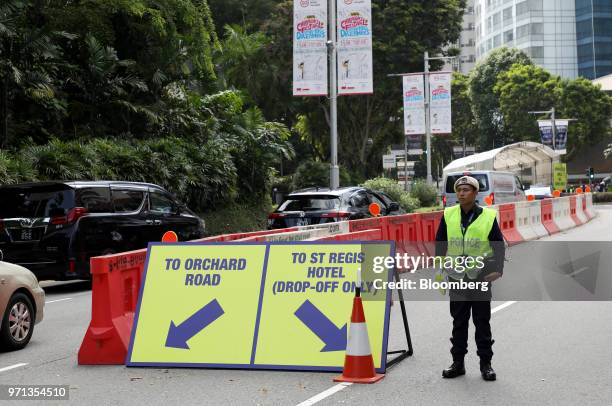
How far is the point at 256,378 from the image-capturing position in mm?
7688

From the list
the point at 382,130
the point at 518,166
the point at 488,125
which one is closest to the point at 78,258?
the point at 382,130

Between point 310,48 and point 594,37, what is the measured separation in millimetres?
96867

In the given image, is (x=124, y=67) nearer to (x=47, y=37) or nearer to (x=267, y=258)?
(x=47, y=37)

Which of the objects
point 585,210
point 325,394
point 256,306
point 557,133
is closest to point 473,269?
point 325,394

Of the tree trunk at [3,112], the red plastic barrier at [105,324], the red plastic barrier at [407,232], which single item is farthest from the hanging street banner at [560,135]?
the red plastic barrier at [105,324]

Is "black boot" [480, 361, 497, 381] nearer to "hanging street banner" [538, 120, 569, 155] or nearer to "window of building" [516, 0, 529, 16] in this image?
"hanging street banner" [538, 120, 569, 155]

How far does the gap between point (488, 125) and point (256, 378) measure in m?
82.9

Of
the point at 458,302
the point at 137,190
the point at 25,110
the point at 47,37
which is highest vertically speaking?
the point at 47,37

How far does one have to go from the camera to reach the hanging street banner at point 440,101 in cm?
4022

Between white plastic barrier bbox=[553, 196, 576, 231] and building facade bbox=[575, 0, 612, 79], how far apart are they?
299 ft

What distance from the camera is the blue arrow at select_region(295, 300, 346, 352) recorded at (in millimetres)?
7844

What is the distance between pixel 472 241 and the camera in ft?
24.4

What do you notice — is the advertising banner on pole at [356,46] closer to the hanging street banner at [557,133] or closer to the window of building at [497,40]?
the hanging street banner at [557,133]

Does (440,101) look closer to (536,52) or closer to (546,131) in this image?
(546,131)
